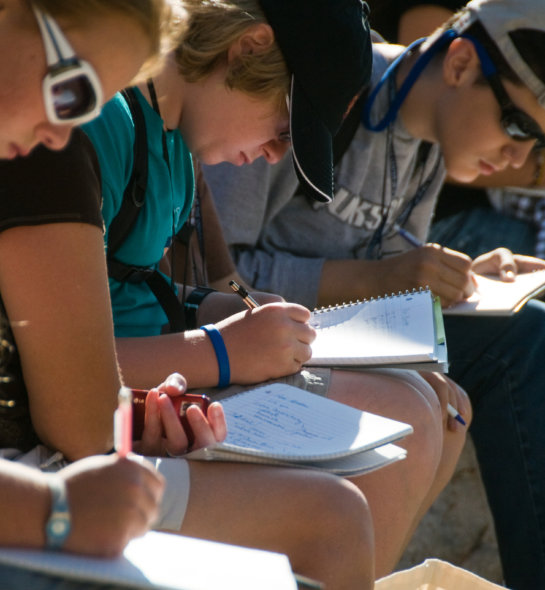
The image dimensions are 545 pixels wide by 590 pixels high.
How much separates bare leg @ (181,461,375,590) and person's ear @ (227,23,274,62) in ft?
2.77

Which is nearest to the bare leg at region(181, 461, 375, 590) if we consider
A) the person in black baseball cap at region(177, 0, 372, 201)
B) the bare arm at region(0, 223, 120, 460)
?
the bare arm at region(0, 223, 120, 460)

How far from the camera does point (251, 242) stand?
8.03 feet

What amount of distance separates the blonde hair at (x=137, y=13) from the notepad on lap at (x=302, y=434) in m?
0.57

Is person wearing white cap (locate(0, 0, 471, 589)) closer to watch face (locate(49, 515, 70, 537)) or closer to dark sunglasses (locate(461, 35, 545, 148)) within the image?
watch face (locate(49, 515, 70, 537))

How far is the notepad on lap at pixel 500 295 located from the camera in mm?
2201

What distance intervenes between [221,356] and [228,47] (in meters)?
0.61

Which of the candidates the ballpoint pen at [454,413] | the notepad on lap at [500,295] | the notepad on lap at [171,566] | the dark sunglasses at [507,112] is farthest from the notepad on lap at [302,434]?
the dark sunglasses at [507,112]

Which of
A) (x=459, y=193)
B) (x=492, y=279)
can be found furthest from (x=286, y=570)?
(x=459, y=193)

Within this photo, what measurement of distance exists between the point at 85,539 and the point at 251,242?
5.16ft

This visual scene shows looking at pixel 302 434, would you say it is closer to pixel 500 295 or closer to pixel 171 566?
pixel 171 566

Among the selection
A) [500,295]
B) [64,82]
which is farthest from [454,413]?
[64,82]

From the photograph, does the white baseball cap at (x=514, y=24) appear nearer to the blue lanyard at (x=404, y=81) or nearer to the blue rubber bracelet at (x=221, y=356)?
the blue lanyard at (x=404, y=81)

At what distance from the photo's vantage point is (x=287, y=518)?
1.28 m

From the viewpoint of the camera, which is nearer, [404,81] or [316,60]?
[316,60]
